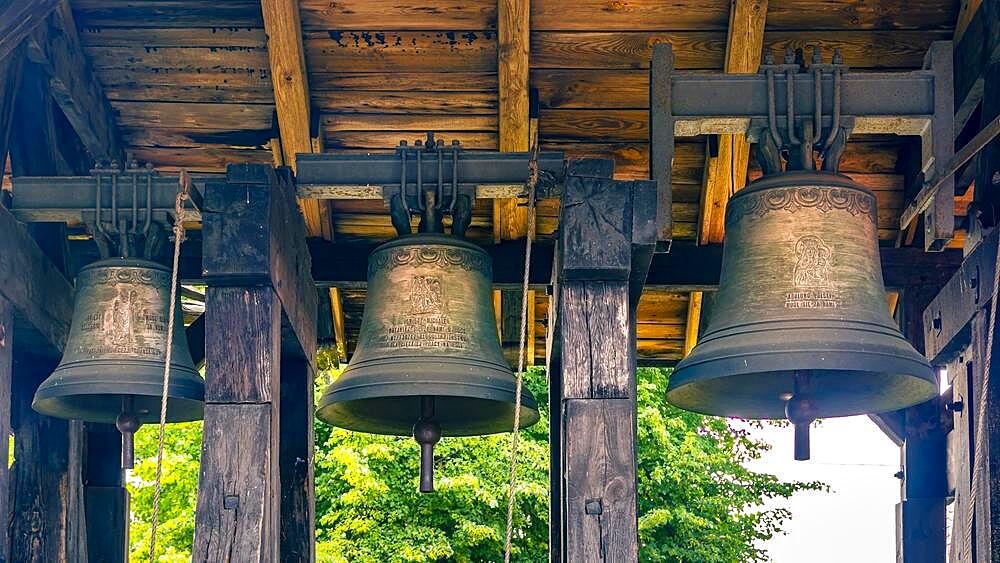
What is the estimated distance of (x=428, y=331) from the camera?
5.73 meters

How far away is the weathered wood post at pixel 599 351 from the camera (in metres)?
5.06

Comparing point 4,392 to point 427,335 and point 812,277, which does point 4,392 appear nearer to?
point 427,335

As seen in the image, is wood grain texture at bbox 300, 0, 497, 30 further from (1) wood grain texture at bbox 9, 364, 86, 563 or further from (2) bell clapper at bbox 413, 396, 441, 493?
(1) wood grain texture at bbox 9, 364, 86, 563

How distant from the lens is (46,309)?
21.9 feet

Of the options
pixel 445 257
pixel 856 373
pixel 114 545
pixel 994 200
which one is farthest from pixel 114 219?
pixel 994 200

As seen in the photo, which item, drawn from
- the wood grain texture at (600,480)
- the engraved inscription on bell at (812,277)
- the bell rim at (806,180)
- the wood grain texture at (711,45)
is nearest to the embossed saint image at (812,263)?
the engraved inscription on bell at (812,277)

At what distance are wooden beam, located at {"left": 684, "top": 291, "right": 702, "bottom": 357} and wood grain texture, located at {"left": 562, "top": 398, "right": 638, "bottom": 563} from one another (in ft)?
10.8

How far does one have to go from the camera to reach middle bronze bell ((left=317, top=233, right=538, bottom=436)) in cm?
562

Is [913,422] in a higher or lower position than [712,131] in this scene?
lower

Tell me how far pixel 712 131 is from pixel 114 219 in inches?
96.3

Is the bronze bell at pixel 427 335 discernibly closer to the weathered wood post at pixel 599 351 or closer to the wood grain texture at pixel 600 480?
the weathered wood post at pixel 599 351

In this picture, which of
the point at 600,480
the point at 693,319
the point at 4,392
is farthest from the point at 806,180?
the point at 4,392

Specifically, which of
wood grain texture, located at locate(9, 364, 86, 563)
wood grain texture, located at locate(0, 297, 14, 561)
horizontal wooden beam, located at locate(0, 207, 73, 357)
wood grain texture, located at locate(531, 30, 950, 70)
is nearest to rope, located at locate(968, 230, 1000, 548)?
wood grain texture, located at locate(531, 30, 950, 70)

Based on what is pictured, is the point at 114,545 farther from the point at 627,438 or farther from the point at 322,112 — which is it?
the point at 627,438
